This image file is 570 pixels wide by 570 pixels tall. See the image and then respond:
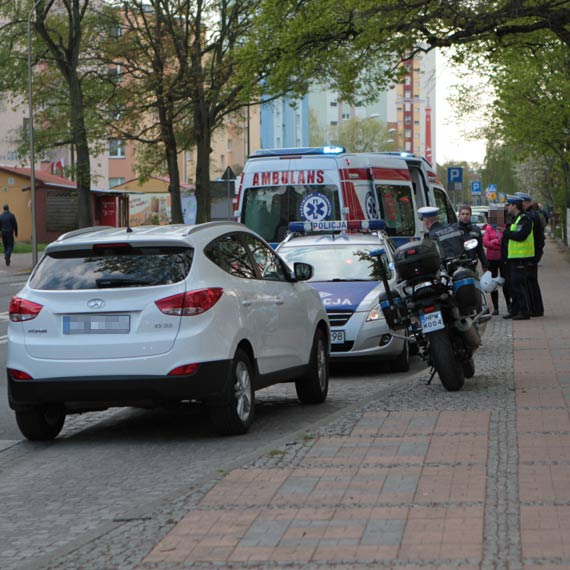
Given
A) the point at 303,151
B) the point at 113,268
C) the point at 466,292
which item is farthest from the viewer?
the point at 303,151

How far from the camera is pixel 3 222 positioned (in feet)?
143

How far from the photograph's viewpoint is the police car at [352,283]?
14156 millimetres

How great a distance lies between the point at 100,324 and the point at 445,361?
335 centimetres

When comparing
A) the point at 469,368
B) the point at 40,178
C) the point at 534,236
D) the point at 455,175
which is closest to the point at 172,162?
the point at 455,175

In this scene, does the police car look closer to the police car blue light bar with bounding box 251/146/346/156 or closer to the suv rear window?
the suv rear window

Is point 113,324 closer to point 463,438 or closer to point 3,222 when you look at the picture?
point 463,438

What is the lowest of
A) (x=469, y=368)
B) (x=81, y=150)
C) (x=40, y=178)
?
(x=469, y=368)

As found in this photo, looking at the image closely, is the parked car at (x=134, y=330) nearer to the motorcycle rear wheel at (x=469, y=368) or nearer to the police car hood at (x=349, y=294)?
the motorcycle rear wheel at (x=469, y=368)

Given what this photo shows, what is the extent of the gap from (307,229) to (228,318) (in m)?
7.80

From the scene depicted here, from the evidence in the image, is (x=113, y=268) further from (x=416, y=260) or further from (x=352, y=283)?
(x=352, y=283)

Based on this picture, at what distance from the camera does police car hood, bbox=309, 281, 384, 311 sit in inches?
563

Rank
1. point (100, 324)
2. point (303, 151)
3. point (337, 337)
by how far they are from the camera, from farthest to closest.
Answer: point (303, 151)
point (337, 337)
point (100, 324)

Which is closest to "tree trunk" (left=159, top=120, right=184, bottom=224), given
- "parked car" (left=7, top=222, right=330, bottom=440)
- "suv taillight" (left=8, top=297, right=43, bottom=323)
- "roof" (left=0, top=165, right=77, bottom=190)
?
"roof" (left=0, top=165, right=77, bottom=190)

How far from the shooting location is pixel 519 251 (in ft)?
64.7
